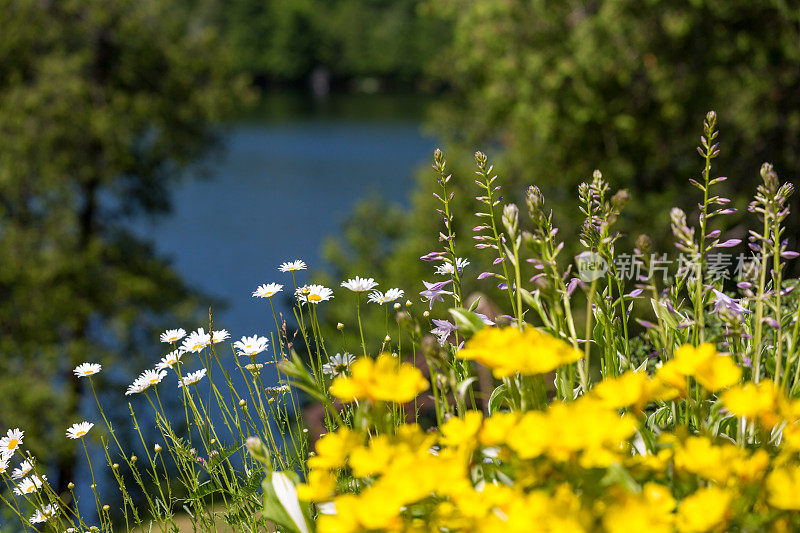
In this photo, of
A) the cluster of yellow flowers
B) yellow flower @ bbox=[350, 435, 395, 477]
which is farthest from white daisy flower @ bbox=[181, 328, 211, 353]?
yellow flower @ bbox=[350, 435, 395, 477]

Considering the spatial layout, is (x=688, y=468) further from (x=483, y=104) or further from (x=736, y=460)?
(x=483, y=104)

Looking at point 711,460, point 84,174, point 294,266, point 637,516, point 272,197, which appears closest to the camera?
point 637,516

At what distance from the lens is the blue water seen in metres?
20.4

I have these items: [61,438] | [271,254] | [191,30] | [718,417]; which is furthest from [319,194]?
[718,417]

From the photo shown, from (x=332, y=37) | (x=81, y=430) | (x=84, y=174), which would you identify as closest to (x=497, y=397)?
(x=81, y=430)

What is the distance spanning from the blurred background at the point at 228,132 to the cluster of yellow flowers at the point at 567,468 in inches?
288

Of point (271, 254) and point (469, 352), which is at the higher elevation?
point (469, 352)

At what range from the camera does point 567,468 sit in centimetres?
92

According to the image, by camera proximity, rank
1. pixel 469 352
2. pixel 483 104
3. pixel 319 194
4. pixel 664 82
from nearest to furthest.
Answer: pixel 469 352 → pixel 664 82 → pixel 483 104 → pixel 319 194

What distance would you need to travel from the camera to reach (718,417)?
138 cm

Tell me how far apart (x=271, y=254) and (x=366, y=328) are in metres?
11.0

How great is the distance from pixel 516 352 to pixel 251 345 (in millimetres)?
865

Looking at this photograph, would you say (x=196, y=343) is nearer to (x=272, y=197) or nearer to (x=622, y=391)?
(x=622, y=391)

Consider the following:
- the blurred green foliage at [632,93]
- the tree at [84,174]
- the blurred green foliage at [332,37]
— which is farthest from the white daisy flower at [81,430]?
the blurred green foliage at [332,37]
